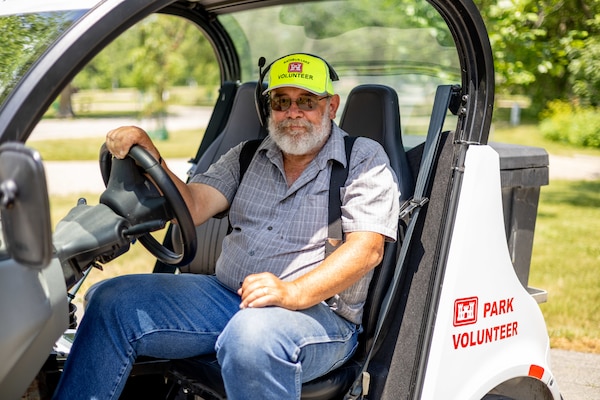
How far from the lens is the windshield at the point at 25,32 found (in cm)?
166

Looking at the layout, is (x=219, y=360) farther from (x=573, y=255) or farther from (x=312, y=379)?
(x=573, y=255)

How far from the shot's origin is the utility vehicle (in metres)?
1.53

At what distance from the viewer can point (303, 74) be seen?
242cm

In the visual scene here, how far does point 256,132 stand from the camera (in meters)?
3.14

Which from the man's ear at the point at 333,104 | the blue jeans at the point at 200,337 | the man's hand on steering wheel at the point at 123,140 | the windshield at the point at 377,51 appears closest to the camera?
the blue jeans at the point at 200,337

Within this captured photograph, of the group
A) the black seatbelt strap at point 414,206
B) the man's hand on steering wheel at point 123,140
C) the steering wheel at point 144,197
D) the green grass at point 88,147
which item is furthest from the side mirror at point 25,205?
the green grass at point 88,147

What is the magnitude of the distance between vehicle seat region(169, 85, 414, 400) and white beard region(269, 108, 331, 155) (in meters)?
0.25

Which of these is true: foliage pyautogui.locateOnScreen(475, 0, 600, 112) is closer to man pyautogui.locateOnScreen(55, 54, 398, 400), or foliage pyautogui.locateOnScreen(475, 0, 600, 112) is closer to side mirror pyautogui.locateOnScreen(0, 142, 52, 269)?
man pyautogui.locateOnScreen(55, 54, 398, 400)

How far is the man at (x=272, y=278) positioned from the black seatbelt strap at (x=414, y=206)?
0.23 ft

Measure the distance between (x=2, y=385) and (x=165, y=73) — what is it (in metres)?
17.1

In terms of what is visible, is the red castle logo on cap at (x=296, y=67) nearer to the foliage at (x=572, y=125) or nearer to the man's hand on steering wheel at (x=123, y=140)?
the man's hand on steering wheel at (x=123, y=140)

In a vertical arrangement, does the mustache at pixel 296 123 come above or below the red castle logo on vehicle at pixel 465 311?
above

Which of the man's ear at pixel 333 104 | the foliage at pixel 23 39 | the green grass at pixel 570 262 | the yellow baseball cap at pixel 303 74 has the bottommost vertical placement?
the green grass at pixel 570 262

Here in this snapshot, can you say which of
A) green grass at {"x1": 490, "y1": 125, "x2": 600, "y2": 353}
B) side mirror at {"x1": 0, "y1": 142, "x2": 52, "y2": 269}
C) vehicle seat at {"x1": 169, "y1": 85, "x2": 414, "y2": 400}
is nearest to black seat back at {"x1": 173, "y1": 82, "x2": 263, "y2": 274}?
vehicle seat at {"x1": 169, "y1": 85, "x2": 414, "y2": 400}
